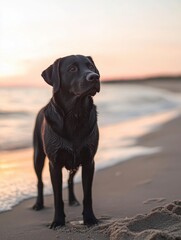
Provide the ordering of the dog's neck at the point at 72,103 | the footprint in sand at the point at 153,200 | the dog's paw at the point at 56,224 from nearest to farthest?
the dog's neck at the point at 72,103
the dog's paw at the point at 56,224
the footprint in sand at the point at 153,200

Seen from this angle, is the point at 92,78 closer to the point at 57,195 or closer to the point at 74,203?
the point at 57,195

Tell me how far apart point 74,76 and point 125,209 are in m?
1.61

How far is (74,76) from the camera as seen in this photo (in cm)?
441

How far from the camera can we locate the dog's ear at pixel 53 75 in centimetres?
444

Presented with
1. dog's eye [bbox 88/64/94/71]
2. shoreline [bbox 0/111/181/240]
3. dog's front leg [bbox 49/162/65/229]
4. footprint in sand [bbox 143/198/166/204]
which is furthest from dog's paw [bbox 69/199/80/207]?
dog's eye [bbox 88/64/94/71]

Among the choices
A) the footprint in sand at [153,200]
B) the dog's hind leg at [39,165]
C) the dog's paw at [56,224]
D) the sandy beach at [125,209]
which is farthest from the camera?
the dog's hind leg at [39,165]

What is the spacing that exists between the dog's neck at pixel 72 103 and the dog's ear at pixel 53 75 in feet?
0.32

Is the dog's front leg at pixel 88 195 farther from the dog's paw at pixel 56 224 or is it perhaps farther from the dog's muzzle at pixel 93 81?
the dog's muzzle at pixel 93 81

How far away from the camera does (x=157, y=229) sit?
4055 mm

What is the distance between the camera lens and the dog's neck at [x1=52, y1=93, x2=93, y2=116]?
442cm

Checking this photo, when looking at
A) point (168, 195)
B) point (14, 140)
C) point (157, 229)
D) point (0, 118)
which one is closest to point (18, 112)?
point (0, 118)

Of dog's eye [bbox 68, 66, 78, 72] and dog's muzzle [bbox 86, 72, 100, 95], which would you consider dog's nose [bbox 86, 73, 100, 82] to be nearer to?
dog's muzzle [bbox 86, 72, 100, 95]

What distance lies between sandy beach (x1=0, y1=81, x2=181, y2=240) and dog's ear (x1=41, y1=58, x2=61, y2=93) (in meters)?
1.31

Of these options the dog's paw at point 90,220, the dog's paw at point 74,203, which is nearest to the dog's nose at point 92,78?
the dog's paw at point 90,220
